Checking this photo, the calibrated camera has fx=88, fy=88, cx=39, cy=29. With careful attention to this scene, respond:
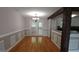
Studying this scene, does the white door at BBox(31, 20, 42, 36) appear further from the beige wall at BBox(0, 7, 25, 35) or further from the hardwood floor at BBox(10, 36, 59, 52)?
the beige wall at BBox(0, 7, 25, 35)

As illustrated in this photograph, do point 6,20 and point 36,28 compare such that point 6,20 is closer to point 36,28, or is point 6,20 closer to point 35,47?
point 35,47

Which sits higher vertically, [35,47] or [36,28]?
[36,28]

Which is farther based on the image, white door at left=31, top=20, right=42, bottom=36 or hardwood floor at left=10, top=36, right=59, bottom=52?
white door at left=31, top=20, right=42, bottom=36

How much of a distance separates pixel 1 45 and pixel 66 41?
84.7 inches

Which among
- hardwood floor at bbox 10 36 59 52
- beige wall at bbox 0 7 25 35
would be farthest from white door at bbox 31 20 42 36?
beige wall at bbox 0 7 25 35

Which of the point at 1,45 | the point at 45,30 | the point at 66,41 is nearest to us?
the point at 66,41

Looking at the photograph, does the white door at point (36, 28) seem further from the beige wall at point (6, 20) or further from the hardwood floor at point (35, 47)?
the beige wall at point (6, 20)

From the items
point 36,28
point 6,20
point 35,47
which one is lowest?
point 35,47

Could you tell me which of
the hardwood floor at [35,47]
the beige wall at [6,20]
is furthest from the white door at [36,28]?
the beige wall at [6,20]

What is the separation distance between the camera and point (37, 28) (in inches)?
347

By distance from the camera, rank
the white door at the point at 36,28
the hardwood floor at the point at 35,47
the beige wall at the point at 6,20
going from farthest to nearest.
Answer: the white door at the point at 36,28
the hardwood floor at the point at 35,47
the beige wall at the point at 6,20

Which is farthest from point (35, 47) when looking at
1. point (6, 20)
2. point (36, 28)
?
point (36, 28)
